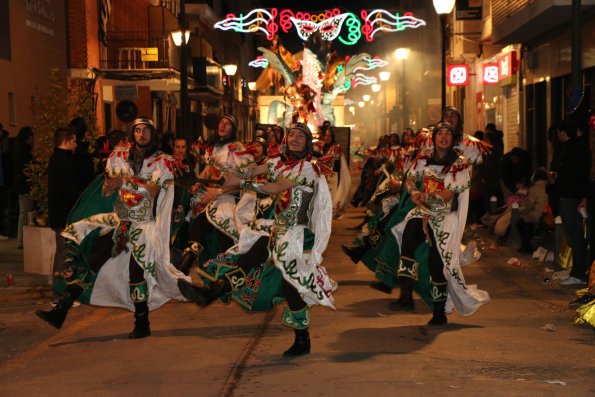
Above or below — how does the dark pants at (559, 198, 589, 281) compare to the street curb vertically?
above

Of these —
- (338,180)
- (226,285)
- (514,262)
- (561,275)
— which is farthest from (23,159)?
(226,285)

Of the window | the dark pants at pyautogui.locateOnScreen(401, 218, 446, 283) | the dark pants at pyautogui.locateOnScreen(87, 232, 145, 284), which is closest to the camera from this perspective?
the dark pants at pyautogui.locateOnScreen(87, 232, 145, 284)

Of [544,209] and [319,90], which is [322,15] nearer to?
[319,90]

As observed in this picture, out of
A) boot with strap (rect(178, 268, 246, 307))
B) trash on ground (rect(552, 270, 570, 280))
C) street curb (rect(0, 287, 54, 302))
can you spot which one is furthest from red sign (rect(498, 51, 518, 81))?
boot with strap (rect(178, 268, 246, 307))

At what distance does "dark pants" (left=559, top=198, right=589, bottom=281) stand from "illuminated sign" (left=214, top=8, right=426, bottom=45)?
53.7 ft

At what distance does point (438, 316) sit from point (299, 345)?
1.84m

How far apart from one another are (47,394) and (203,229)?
4.30m

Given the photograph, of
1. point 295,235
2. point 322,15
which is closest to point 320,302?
point 295,235

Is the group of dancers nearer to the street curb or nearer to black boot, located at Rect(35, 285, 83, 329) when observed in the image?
black boot, located at Rect(35, 285, 83, 329)

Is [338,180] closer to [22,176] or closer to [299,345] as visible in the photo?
[22,176]

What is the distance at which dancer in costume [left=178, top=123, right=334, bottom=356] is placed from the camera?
8062 millimetres

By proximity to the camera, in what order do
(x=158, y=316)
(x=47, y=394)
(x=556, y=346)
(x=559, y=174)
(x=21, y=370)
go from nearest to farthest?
(x=47, y=394)
(x=21, y=370)
(x=556, y=346)
(x=158, y=316)
(x=559, y=174)

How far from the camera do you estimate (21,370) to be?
774cm

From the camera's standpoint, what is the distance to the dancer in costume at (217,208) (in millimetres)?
10922
